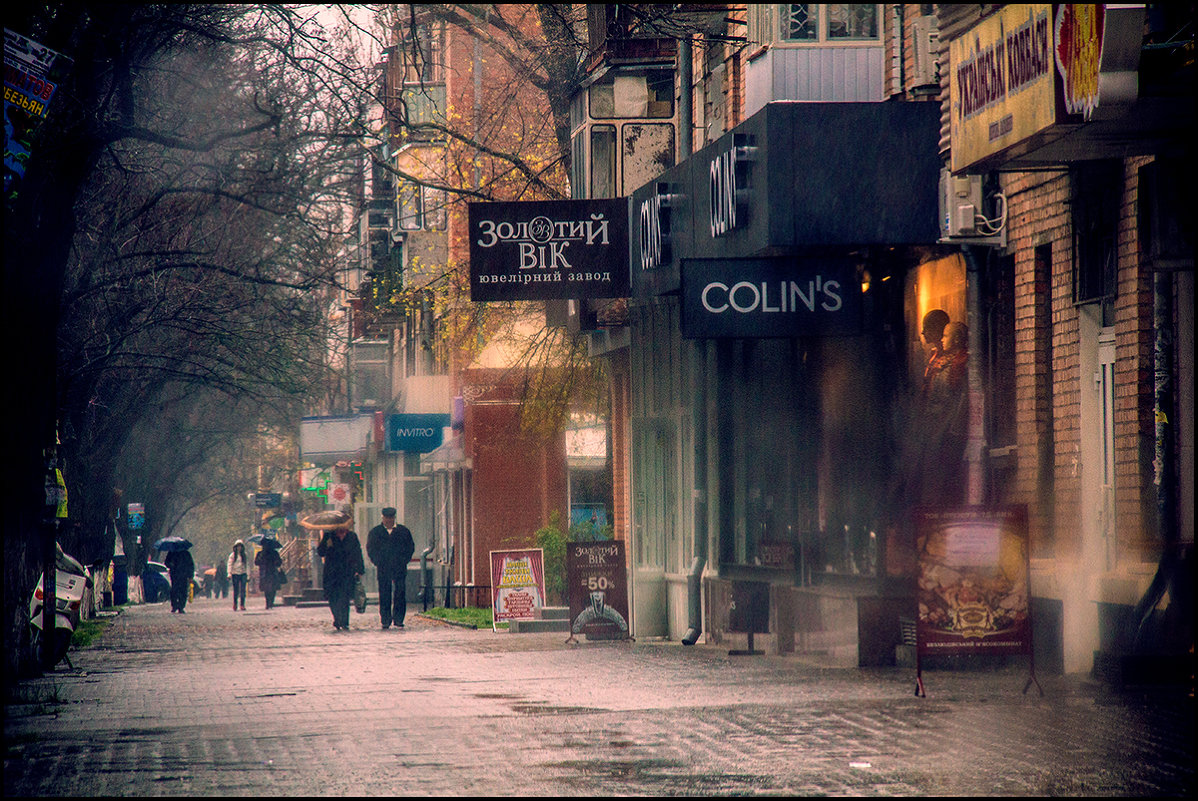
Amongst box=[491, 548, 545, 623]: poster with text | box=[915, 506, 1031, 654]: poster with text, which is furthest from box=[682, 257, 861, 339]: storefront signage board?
box=[491, 548, 545, 623]: poster with text

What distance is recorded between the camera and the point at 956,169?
13.2 meters

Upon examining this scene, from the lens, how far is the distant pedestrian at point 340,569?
2698 centimetres

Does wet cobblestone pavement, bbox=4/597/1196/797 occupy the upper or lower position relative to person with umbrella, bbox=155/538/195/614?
upper

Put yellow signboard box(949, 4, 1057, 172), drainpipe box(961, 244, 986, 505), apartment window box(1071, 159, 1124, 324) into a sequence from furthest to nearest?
drainpipe box(961, 244, 986, 505)
apartment window box(1071, 159, 1124, 324)
yellow signboard box(949, 4, 1057, 172)

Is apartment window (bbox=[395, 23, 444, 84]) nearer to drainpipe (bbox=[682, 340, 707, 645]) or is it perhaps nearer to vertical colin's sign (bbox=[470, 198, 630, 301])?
vertical colin's sign (bbox=[470, 198, 630, 301])

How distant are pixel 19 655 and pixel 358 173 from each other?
9166 mm

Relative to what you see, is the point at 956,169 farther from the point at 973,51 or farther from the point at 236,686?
the point at 236,686

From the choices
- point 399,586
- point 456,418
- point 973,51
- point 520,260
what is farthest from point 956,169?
point 456,418

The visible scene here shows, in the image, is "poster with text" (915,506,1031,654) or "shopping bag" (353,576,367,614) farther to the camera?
"shopping bag" (353,576,367,614)

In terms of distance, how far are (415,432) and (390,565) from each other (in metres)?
10.2

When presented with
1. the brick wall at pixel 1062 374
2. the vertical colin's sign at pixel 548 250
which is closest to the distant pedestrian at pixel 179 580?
the vertical colin's sign at pixel 548 250

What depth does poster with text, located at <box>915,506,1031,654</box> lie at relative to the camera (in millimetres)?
12430

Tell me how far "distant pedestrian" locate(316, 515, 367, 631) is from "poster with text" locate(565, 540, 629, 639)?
6915 mm

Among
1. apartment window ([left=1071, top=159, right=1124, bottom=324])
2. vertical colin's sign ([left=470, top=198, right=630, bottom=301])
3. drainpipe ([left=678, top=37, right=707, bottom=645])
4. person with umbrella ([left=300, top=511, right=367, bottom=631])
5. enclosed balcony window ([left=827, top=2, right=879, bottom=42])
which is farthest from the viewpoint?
person with umbrella ([left=300, top=511, right=367, bottom=631])
